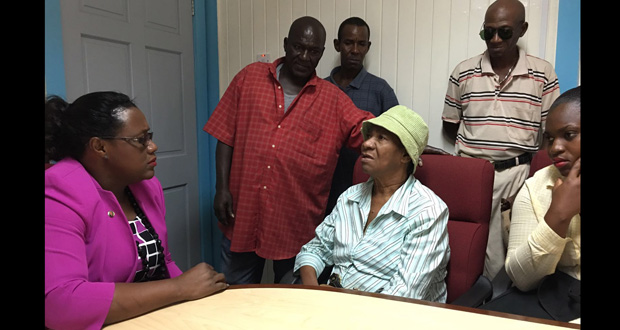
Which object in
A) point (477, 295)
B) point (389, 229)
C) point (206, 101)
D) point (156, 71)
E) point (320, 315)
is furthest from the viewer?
point (206, 101)

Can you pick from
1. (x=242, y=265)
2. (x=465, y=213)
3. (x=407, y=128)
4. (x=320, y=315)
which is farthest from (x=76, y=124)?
(x=465, y=213)

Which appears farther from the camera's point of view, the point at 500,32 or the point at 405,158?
the point at 500,32

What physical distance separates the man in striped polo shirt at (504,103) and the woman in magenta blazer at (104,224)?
4.60 ft

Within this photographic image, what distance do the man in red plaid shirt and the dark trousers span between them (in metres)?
0.08

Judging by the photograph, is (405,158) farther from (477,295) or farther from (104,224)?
(104,224)

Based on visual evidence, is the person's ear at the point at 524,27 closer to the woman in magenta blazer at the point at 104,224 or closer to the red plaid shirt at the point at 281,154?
the red plaid shirt at the point at 281,154

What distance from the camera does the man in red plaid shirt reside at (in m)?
2.01

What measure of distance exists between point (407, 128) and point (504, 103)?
0.68 metres

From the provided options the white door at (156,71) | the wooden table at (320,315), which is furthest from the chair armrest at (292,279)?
the white door at (156,71)

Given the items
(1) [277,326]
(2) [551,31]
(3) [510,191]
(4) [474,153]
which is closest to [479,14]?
(2) [551,31]

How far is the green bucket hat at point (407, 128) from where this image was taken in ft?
5.02

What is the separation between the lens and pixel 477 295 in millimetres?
1407

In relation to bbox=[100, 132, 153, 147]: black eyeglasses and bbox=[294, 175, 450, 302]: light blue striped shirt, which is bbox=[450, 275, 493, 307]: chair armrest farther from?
bbox=[100, 132, 153, 147]: black eyeglasses

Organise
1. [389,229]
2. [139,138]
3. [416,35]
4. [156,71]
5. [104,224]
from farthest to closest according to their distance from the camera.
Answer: [156,71]
[416,35]
[389,229]
[139,138]
[104,224]
